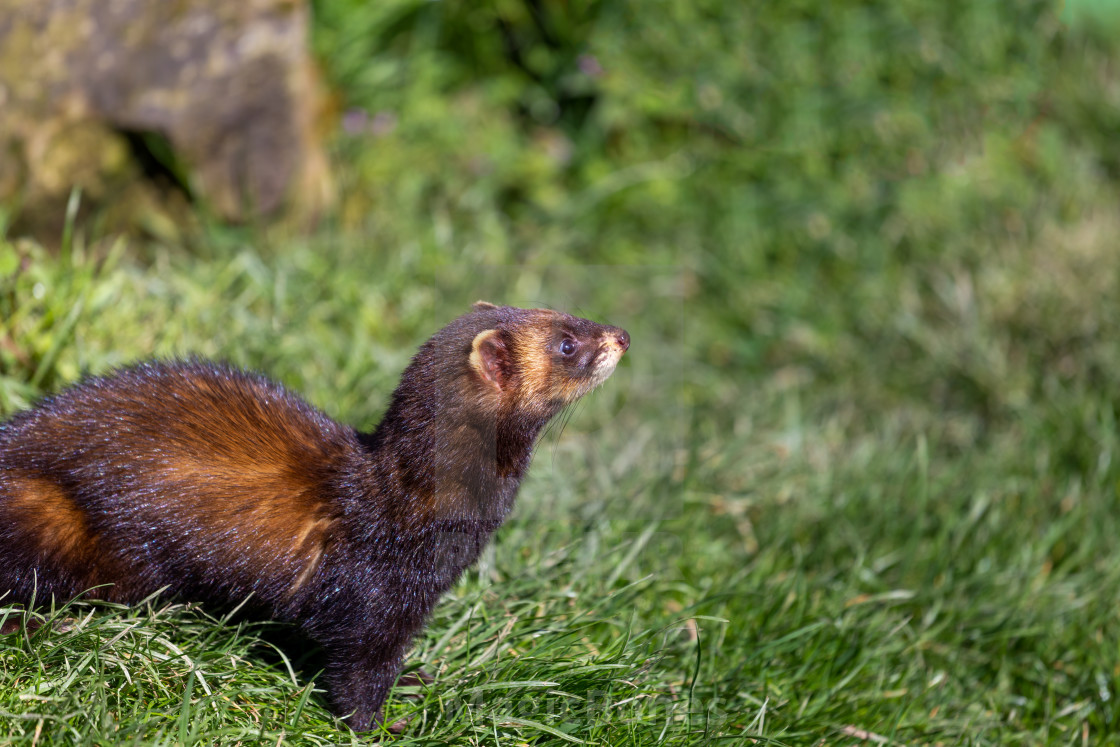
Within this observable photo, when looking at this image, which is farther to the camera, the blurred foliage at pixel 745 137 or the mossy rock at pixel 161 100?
the blurred foliage at pixel 745 137

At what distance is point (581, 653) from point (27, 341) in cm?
244

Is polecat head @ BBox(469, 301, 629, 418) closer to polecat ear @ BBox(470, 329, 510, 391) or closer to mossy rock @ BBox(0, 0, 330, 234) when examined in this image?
polecat ear @ BBox(470, 329, 510, 391)

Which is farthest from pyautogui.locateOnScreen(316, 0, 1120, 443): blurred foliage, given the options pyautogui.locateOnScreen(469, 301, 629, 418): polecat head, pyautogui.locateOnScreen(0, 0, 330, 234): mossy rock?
pyautogui.locateOnScreen(469, 301, 629, 418): polecat head

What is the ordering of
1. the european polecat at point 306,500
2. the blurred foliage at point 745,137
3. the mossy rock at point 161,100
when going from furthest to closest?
the blurred foliage at point 745,137
the mossy rock at point 161,100
the european polecat at point 306,500

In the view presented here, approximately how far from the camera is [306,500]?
3.20 m

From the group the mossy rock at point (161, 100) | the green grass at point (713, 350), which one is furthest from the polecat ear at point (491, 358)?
the mossy rock at point (161, 100)

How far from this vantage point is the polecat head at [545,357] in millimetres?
3143

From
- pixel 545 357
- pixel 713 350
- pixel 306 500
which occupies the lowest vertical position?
pixel 713 350

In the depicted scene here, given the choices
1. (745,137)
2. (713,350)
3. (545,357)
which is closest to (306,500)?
(545,357)

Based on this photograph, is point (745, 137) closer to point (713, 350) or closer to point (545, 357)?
point (713, 350)

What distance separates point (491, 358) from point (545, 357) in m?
0.20

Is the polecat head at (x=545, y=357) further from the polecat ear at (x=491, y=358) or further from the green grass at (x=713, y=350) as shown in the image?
the green grass at (x=713, y=350)

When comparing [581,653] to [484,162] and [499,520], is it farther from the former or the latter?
[484,162]

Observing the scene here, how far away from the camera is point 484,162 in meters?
6.94
